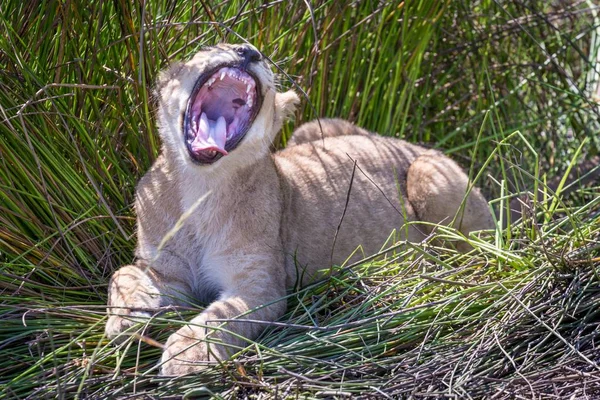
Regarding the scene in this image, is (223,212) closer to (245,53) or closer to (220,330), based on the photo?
(245,53)

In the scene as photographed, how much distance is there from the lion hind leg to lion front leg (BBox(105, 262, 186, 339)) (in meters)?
1.71

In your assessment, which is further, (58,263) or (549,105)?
(549,105)

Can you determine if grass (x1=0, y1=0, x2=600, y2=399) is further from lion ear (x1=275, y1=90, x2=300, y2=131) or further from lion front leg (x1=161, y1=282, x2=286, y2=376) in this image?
lion ear (x1=275, y1=90, x2=300, y2=131)

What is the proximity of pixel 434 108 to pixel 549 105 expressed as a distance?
973 mm

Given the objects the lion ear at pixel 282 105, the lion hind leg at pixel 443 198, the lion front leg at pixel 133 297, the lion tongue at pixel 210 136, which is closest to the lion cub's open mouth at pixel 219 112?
Answer: the lion tongue at pixel 210 136

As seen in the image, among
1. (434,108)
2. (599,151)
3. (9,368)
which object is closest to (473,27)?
(434,108)

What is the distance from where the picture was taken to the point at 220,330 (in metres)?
3.68

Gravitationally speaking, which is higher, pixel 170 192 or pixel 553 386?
pixel 170 192

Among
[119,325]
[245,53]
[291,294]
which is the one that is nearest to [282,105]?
[245,53]

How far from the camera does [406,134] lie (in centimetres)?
662

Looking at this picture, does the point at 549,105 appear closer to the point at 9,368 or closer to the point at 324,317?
the point at 324,317

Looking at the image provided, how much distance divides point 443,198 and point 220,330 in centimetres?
209

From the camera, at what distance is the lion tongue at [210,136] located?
13.8 ft

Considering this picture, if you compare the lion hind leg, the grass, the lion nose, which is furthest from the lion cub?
the lion hind leg
